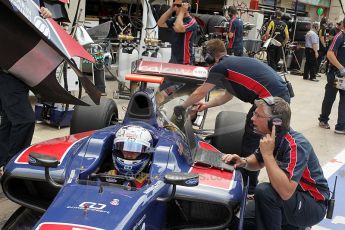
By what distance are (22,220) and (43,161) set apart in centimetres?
65

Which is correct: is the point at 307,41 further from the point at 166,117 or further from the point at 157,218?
the point at 157,218

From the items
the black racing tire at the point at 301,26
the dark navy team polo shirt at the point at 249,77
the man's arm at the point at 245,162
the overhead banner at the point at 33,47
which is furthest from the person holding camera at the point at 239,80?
the black racing tire at the point at 301,26

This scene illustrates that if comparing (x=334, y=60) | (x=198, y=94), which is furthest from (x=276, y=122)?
(x=334, y=60)

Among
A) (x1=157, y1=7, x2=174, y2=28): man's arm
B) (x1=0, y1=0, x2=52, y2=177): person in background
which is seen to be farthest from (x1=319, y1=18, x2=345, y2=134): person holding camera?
(x1=0, y1=0, x2=52, y2=177): person in background

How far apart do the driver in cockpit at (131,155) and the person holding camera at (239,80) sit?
111 cm

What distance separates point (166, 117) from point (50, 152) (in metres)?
1.11

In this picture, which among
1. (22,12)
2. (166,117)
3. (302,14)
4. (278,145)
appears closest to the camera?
(278,145)

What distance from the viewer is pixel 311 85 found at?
13891 mm

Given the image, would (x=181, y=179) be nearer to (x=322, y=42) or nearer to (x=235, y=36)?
(x=235, y=36)

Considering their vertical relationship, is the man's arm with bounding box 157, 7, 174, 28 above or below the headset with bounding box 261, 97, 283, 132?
above

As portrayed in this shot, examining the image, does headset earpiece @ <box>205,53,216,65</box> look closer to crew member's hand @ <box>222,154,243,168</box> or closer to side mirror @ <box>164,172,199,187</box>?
crew member's hand @ <box>222,154,243,168</box>

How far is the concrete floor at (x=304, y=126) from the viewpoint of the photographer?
546cm

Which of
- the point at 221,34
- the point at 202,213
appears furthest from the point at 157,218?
the point at 221,34

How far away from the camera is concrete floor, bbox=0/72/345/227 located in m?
5.46
